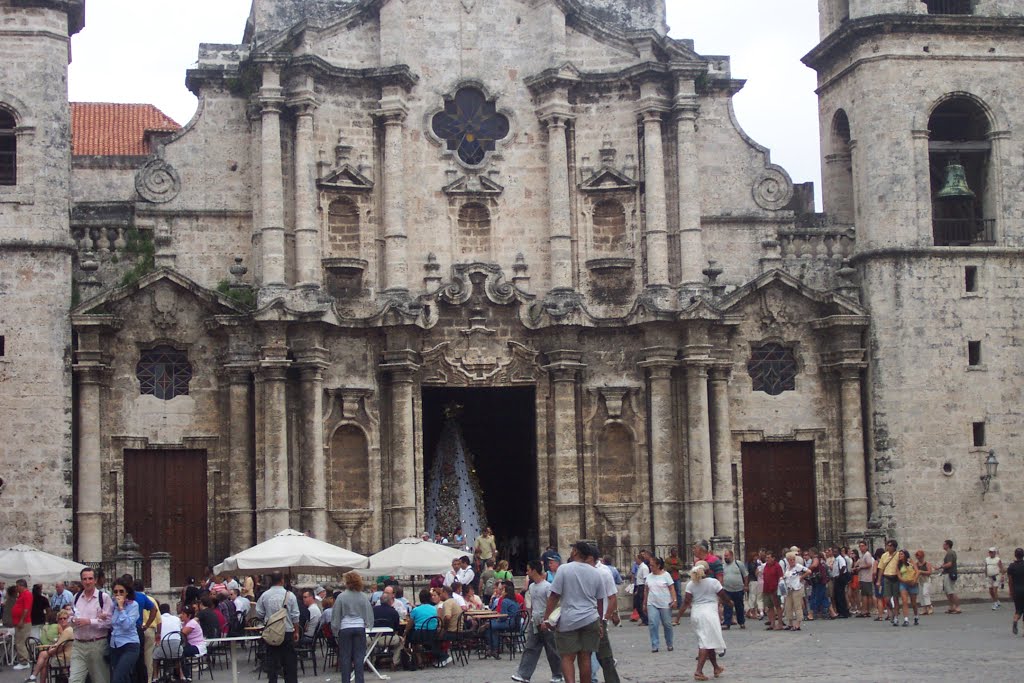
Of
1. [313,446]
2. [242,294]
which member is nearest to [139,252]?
[242,294]

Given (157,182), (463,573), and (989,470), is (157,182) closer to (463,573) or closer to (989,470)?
(463,573)

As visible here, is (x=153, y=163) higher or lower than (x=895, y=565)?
higher

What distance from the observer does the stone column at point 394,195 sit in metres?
34.5

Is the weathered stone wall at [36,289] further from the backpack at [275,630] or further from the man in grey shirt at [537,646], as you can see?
the man in grey shirt at [537,646]

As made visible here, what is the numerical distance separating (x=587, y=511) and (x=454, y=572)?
6857mm

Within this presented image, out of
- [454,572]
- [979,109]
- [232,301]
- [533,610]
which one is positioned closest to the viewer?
[533,610]

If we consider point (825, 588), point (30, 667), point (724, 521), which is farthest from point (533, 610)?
point (724, 521)

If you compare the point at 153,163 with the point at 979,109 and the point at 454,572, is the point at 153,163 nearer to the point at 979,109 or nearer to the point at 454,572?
the point at 454,572

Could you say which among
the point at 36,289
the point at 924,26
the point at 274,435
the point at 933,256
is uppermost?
the point at 924,26

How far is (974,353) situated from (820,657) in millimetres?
13834

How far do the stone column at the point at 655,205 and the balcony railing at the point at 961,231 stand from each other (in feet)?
19.6

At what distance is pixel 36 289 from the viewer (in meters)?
32.2

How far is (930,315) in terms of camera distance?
115ft

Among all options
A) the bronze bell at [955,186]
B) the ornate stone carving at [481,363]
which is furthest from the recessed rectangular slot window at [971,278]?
the ornate stone carving at [481,363]
